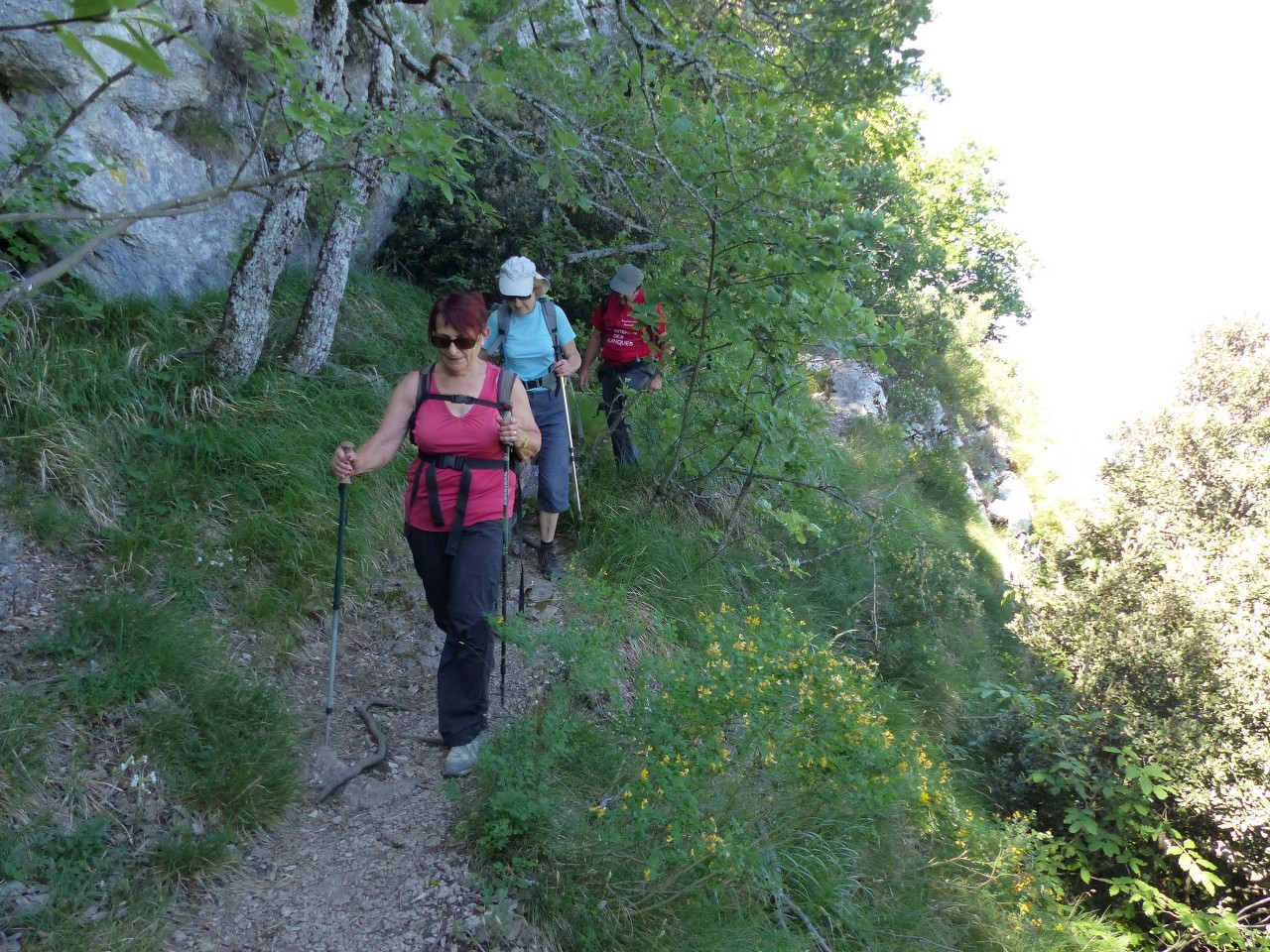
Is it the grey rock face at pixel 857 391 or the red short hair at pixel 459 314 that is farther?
the grey rock face at pixel 857 391

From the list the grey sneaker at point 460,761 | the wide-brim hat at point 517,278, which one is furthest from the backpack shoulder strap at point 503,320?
the grey sneaker at point 460,761

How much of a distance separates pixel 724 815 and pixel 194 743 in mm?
2330

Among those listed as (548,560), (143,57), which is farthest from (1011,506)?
(143,57)

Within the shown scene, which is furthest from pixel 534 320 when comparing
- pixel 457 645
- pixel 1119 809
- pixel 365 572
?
pixel 1119 809

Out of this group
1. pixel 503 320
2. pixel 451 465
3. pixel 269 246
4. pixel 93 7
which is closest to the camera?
pixel 93 7

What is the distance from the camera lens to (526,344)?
571cm

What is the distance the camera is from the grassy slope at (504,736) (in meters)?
3.35

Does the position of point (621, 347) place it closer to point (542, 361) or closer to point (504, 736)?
point (542, 361)

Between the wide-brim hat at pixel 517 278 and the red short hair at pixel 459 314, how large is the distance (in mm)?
1488

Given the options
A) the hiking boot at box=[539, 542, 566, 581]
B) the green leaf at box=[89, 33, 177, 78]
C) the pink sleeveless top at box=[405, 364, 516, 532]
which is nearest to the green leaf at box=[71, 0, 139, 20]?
the green leaf at box=[89, 33, 177, 78]

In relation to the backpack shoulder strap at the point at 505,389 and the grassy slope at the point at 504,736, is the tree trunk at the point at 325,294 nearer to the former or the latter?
the grassy slope at the point at 504,736

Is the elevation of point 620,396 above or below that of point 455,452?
above

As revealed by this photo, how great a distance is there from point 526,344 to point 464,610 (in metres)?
2.26

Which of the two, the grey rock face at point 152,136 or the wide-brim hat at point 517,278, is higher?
the grey rock face at point 152,136
